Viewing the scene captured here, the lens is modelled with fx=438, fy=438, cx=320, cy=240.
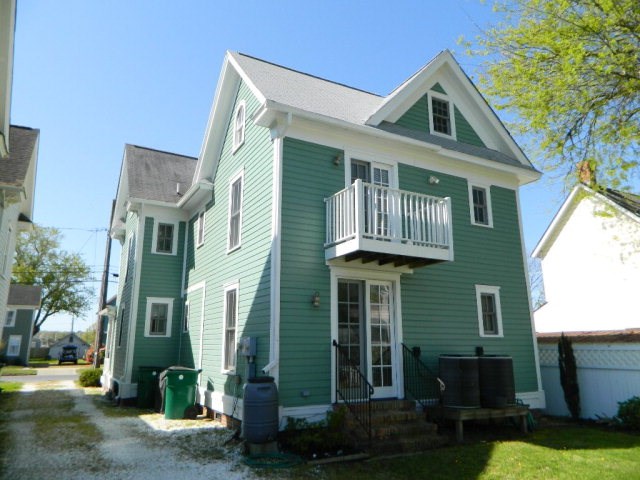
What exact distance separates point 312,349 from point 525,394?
5.97m

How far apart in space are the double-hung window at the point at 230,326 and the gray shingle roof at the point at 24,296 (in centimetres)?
3428

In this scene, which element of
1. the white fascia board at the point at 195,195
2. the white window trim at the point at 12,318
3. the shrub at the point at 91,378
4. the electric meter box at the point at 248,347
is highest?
the white fascia board at the point at 195,195

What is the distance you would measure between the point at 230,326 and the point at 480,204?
23.6 feet

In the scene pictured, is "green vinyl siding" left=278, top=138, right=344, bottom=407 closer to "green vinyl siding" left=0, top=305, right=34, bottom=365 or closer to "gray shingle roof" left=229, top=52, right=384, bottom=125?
"gray shingle roof" left=229, top=52, right=384, bottom=125

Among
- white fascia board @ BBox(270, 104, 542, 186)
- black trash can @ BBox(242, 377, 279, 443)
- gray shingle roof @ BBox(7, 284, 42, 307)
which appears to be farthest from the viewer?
gray shingle roof @ BBox(7, 284, 42, 307)

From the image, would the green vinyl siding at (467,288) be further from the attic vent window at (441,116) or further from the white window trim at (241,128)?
the white window trim at (241,128)

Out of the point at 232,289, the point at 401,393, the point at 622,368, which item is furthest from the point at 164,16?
the point at 622,368

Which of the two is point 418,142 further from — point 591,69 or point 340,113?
point 591,69

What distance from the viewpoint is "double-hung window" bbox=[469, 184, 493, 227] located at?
11453 mm

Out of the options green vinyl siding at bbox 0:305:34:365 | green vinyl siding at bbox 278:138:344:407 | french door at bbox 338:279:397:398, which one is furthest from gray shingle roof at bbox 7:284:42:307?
french door at bbox 338:279:397:398

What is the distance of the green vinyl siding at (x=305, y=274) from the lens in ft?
26.4

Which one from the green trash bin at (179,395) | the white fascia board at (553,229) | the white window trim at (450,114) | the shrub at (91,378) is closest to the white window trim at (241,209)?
the green trash bin at (179,395)

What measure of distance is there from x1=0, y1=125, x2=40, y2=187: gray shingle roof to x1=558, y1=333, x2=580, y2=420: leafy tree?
13519mm

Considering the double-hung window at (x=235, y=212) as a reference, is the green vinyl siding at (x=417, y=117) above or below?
above
